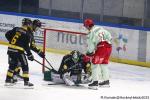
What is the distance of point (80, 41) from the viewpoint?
510 inches

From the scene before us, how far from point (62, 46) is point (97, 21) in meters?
3.16

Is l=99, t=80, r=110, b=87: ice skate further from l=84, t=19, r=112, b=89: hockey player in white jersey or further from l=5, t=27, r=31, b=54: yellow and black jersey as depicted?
l=5, t=27, r=31, b=54: yellow and black jersey

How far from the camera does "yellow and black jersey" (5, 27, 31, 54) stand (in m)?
10.5

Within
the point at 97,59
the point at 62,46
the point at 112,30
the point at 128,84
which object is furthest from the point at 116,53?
the point at 97,59

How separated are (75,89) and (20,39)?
1505 mm

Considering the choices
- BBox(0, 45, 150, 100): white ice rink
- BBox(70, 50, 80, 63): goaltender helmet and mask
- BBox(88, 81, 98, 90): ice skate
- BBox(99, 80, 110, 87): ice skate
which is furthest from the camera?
BBox(99, 80, 110, 87): ice skate

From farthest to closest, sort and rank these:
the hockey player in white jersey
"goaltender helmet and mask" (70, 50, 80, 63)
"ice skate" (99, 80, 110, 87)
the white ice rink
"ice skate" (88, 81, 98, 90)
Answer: "ice skate" (99, 80, 110, 87), "goaltender helmet and mask" (70, 50, 80, 63), "ice skate" (88, 81, 98, 90), the hockey player in white jersey, the white ice rink

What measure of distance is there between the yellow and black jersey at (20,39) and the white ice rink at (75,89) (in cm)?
82

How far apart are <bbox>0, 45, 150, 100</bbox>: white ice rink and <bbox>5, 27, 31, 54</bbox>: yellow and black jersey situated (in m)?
0.82

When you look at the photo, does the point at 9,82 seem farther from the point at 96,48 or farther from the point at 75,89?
the point at 96,48

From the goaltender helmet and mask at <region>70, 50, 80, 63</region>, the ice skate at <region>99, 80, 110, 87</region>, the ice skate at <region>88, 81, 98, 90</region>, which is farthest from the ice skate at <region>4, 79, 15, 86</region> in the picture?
the ice skate at <region>99, 80, 110, 87</region>

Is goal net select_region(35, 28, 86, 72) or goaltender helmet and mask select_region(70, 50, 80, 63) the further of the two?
goal net select_region(35, 28, 86, 72)

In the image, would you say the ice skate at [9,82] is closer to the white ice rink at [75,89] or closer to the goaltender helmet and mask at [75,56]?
the white ice rink at [75,89]

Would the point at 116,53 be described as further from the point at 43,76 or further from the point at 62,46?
the point at 43,76
